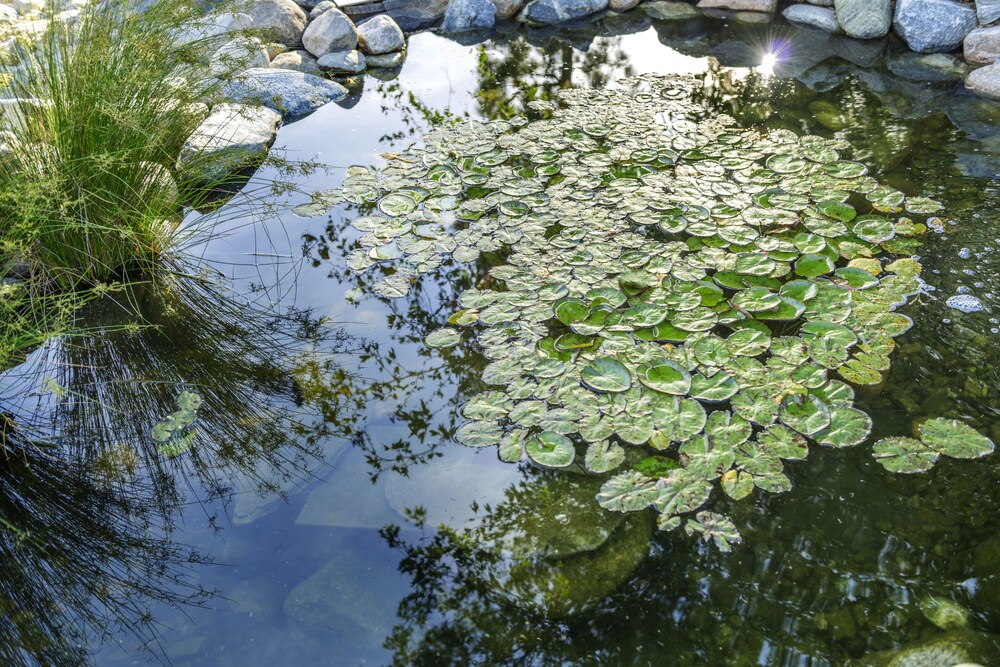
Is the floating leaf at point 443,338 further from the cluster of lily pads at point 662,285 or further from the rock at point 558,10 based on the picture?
the rock at point 558,10

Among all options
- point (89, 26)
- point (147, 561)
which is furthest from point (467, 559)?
point (89, 26)

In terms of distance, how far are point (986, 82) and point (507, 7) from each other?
339 centimetres

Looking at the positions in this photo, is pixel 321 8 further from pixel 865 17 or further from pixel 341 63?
pixel 865 17

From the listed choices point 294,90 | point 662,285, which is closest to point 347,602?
point 662,285

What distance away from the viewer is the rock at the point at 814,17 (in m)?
5.38

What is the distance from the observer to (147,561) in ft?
7.43

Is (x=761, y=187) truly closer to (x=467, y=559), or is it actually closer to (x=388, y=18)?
(x=467, y=559)

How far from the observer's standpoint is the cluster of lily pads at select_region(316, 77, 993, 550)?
8.03ft

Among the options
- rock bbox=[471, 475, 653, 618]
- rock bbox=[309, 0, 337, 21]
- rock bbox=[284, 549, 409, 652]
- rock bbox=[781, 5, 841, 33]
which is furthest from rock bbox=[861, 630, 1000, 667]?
rock bbox=[309, 0, 337, 21]

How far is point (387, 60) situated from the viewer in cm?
546

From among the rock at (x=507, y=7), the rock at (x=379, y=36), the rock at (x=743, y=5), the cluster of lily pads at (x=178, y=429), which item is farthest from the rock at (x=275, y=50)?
the cluster of lily pads at (x=178, y=429)

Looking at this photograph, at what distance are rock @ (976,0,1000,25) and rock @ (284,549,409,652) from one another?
16.7 feet

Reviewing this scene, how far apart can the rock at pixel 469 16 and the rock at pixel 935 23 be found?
295 centimetres

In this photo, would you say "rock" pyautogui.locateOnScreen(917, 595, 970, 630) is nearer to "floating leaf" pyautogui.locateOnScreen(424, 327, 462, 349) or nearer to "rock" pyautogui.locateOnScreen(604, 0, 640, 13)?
"floating leaf" pyautogui.locateOnScreen(424, 327, 462, 349)
